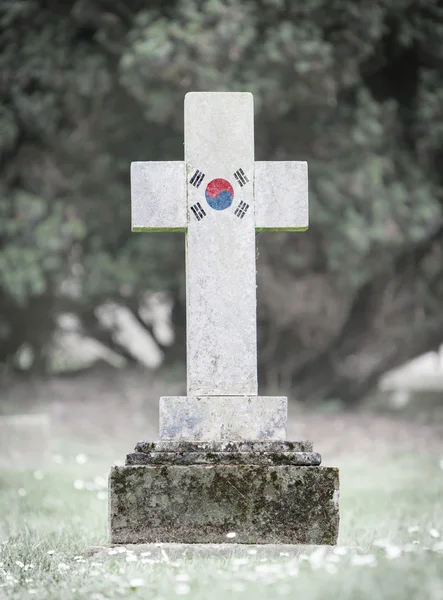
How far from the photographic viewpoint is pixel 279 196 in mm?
4734

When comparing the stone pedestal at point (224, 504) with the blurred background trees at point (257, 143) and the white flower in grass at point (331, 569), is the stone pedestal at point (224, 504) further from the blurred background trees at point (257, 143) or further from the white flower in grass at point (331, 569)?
the blurred background trees at point (257, 143)

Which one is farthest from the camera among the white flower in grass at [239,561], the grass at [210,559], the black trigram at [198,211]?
the black trigram at [198,211]

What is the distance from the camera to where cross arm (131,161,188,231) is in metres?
4.65

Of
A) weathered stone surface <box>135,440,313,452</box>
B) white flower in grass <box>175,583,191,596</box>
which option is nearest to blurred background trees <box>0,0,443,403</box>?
weathered stone surface <box>135,440,313,452</box>

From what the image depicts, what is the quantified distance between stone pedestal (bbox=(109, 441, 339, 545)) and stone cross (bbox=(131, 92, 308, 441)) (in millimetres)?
334

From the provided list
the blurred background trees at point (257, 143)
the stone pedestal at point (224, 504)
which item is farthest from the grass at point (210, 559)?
the blurred background trees at point (257, 143)

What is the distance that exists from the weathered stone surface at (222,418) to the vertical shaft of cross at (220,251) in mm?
78

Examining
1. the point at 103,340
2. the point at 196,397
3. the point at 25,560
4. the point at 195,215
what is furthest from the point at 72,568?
the point at 103,340

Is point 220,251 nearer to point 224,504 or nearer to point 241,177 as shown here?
point 241,177

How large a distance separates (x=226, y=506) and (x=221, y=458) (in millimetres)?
241

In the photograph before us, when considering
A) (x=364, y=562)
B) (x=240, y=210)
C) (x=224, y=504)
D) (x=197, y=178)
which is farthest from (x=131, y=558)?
(x=197, y=178)

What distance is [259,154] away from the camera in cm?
976

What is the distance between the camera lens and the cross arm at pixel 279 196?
471cm

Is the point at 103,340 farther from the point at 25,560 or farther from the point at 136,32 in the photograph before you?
the point at 25,560
